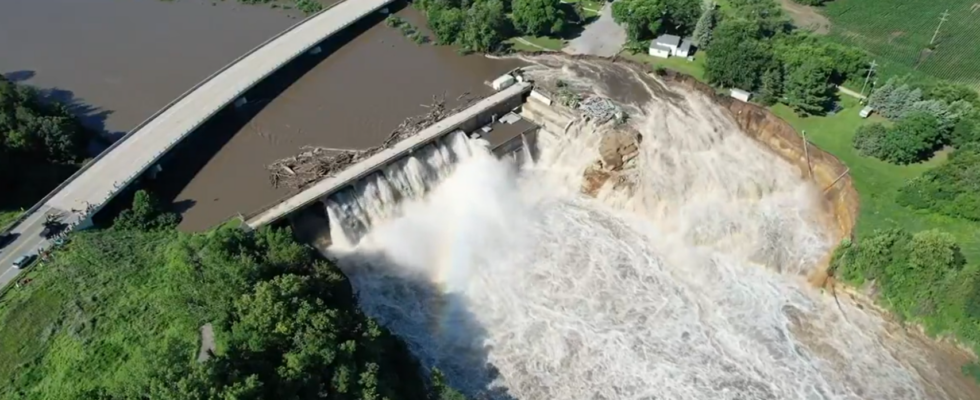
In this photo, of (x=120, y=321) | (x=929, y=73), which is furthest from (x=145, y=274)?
(x=929, y=73)

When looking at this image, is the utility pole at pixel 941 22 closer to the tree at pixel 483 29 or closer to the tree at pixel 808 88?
the tree at pixel 808 88

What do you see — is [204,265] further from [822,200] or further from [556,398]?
[822,200]

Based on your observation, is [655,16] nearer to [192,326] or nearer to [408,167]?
[408,167]

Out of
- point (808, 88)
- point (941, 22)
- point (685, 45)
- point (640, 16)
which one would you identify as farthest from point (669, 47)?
point (941, 22)

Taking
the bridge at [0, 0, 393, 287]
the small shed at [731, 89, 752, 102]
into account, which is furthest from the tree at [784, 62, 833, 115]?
the bridge at [0, 0, 393, 287]

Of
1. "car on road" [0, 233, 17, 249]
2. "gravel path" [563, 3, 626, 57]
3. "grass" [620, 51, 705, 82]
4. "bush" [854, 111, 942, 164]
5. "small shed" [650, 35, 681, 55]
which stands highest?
"car on road" [0, 233, 17, 249]

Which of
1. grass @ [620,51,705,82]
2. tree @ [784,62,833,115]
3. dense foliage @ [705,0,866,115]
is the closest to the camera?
tree @ [784,62,833,115]

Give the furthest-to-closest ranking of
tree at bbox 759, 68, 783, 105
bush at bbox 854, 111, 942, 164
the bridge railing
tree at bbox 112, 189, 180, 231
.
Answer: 1. tree at bbox 759, 68, 783, 105
2. bush at bbox 854, 111, 942, 164
3. the bridge railing
4. tree at bbox 112, 189, 180, 231

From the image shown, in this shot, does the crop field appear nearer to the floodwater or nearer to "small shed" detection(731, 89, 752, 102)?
"small shed" detection(731, 89, 752, 102)

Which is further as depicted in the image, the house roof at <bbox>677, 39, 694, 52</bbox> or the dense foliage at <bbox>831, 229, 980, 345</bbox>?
the house roof at <bbox>677, 39, 694, 52</bbox>
